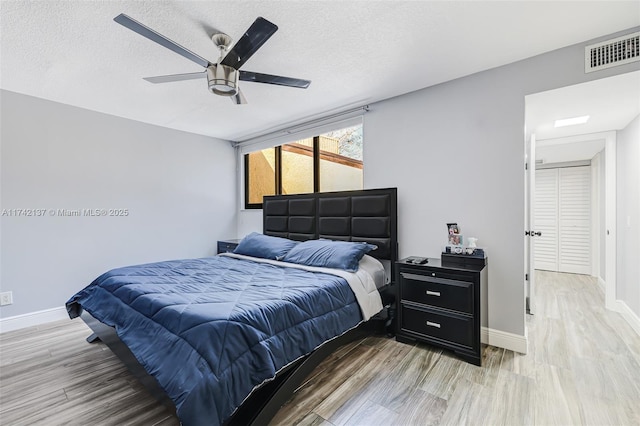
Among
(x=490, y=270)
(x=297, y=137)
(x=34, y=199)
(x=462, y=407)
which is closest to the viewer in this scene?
(x=462, y=407)

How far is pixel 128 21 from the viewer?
1.56 metres

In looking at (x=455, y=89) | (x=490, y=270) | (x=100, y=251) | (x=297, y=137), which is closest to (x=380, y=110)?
(x=455, y=89)

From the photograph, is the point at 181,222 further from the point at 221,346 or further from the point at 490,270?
the point at 490,270

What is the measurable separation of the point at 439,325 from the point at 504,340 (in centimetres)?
64

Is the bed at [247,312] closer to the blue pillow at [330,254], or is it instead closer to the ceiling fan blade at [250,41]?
the blue pillow at [330,254]

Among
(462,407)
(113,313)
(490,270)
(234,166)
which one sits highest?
(234,166)

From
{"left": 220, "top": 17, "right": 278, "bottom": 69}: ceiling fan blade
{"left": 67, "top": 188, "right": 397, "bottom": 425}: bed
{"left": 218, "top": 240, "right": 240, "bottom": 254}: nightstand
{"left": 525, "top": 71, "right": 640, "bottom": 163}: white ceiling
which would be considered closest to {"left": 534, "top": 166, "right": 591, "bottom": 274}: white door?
{"left": 525, "top": 71, "right": 640, "bottom": 163}: white ceiling

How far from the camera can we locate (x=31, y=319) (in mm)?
3182

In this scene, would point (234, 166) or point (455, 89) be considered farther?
point (234, 166)

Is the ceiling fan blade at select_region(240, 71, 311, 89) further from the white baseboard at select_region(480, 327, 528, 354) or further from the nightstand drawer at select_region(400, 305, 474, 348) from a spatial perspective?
the white baseboard at select_region(480, 327, 528, 354)

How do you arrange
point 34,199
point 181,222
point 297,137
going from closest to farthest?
point 34,199, point 297,137, point 181,222

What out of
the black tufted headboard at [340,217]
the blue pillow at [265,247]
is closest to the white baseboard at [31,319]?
the blue pillow at [265,247]

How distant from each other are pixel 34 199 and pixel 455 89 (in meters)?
4.64

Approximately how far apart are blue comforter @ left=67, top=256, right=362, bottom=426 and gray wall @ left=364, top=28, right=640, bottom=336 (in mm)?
1284
